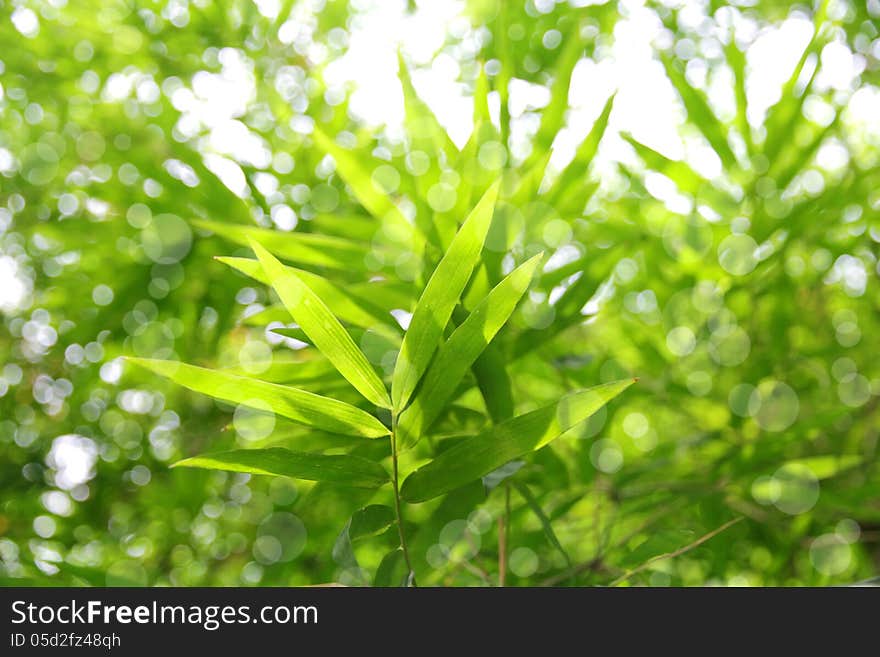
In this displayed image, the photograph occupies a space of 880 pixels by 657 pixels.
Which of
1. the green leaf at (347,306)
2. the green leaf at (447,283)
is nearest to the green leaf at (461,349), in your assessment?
the green leaf at (447,283)

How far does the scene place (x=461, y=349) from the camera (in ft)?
1.76

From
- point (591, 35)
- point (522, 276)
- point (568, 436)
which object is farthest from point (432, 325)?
point (591, 35)

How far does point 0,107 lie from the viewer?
1.36 metres

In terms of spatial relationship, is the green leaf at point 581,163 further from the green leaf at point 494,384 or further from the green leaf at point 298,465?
the green leaf at point 298,465

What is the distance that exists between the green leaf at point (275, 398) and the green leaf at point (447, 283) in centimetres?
6

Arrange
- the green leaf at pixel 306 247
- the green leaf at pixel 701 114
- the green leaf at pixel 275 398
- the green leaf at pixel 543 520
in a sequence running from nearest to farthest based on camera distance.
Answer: the green leaf at pixel 275 398
the green leaf at pixel 543 520
the green leaf at pixel 306 247
the green leaf at pixel 701 114

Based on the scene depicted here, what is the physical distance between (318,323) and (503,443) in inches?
5.8

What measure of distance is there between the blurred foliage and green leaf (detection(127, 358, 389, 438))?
0.32 feet

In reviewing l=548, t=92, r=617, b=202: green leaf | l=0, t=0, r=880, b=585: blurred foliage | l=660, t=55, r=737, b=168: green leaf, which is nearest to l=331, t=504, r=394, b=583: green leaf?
l=0, t=0, r=880, b=585: blurred foliage

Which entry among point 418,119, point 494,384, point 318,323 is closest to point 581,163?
point 418,119

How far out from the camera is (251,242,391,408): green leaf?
500mm

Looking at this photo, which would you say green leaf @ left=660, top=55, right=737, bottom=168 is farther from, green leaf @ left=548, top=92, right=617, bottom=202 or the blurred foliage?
green leaf @ left=548, top=92, right=617, bottom=202

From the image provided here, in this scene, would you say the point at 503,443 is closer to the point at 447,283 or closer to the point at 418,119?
the point at 447,283

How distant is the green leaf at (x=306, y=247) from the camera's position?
2.45ft
